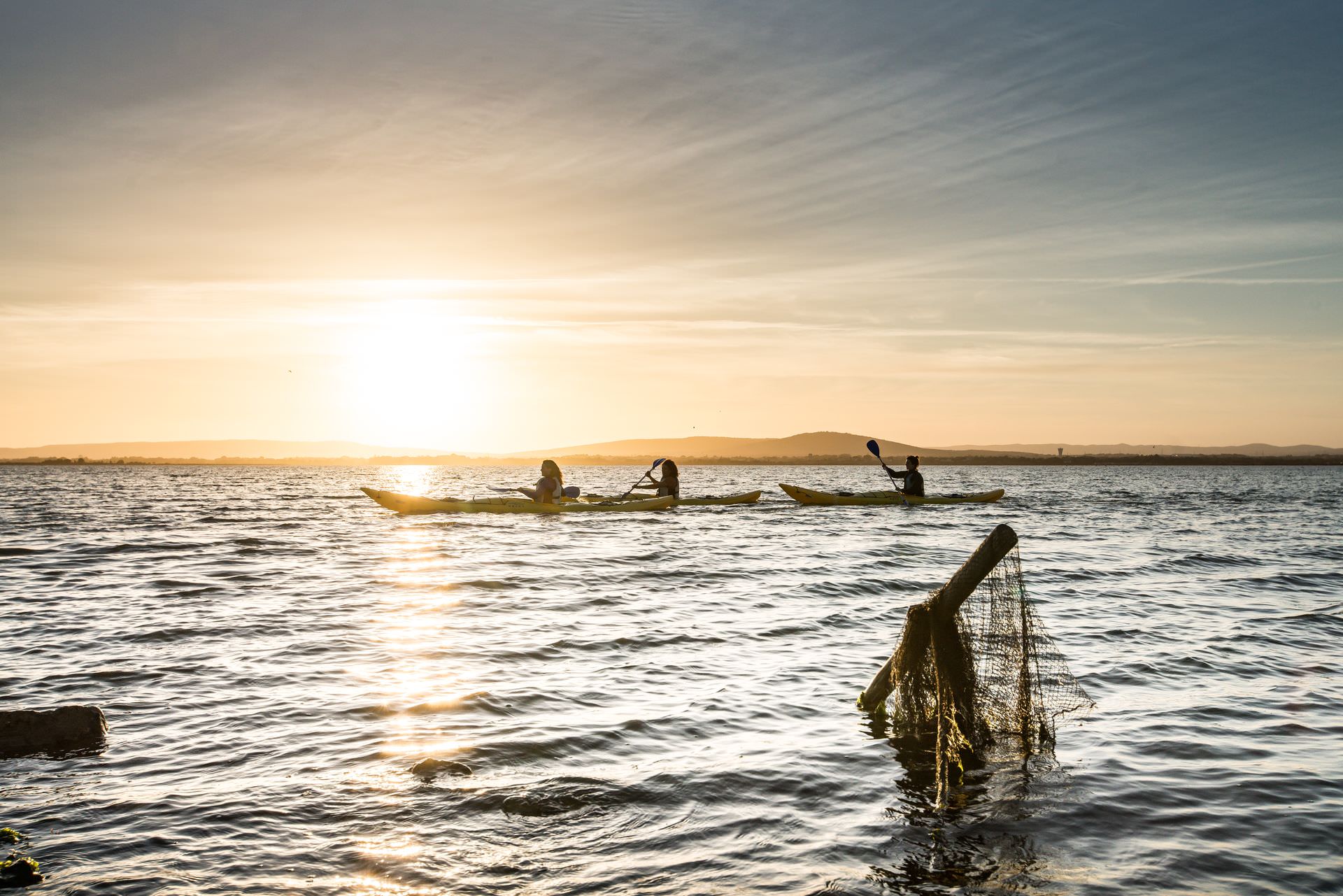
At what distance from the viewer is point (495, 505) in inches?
1419

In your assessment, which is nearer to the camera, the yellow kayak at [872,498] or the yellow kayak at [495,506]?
the yellow kayak at [495,506]

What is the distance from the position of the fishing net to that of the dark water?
41 cm

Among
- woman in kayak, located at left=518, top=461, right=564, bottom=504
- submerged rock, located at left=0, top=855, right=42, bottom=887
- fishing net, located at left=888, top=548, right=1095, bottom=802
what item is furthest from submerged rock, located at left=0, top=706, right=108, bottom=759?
woman in kayak, located at left=518, top=461, right=564, bottom=504

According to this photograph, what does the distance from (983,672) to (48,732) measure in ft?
28.1

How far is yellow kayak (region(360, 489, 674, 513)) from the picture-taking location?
117 feet

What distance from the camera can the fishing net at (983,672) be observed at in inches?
327

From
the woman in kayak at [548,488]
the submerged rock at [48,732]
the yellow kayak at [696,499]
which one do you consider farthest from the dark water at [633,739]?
the yellow kayak at [696,499]

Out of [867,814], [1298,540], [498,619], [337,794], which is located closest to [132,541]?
[498,619]

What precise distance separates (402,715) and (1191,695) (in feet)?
28.7

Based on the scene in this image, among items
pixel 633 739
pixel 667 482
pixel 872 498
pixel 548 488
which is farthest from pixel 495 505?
pixel 633 739

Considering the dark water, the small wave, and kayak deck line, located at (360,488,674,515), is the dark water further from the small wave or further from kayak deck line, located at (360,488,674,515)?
kayak deck line, located at (360,488,674,515)

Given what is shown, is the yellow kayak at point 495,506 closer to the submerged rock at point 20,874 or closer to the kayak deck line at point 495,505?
the kayak deck line at point 495,505

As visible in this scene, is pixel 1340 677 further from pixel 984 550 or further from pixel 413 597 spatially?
pixel 413 597

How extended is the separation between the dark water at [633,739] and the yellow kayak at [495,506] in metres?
13.0
